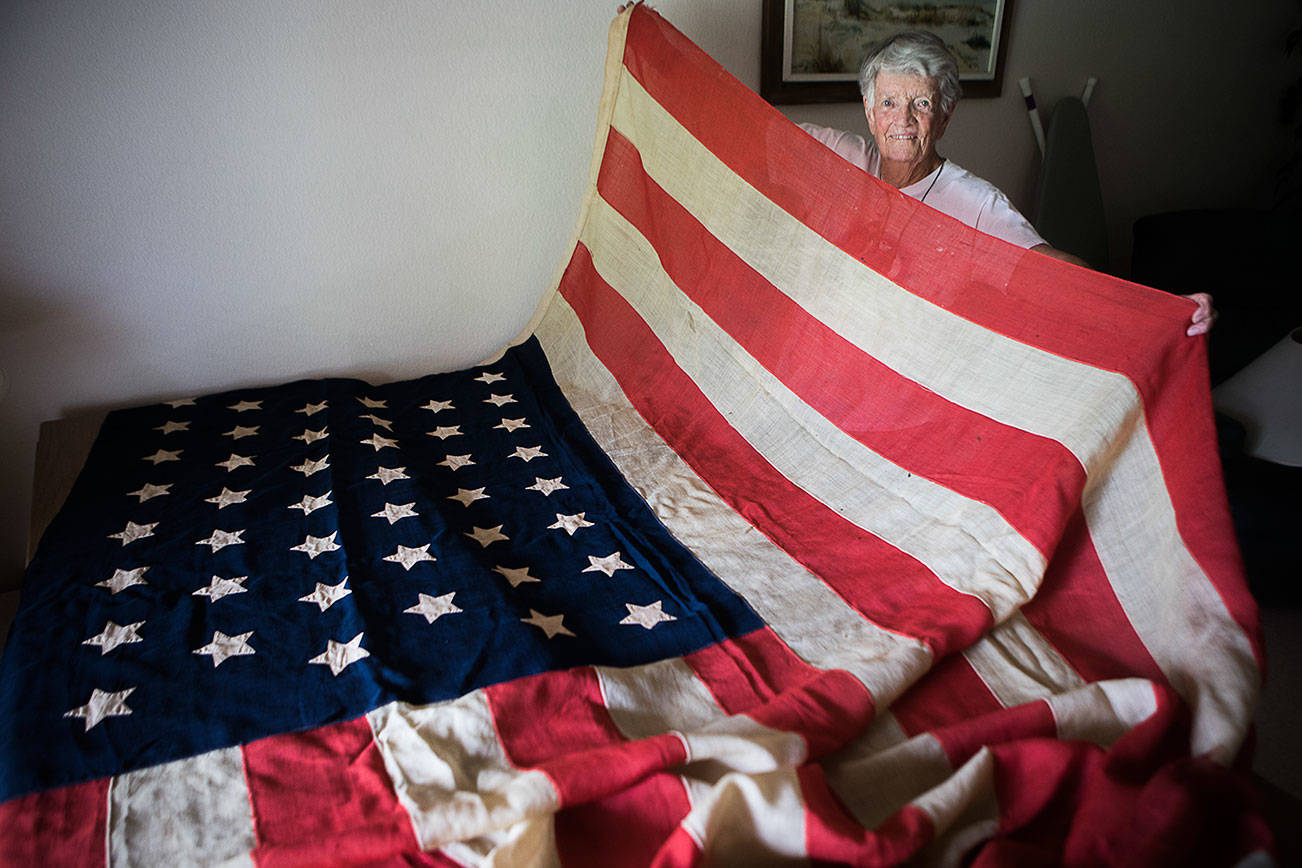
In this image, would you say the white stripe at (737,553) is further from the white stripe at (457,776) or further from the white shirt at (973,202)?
the white shirt at (973,202)

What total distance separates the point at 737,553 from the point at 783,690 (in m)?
0.35

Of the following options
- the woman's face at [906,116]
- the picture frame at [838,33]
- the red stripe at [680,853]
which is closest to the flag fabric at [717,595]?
the red stripe at [680,853]

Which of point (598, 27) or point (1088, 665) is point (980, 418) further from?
point (598, 27)

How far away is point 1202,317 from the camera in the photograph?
114cm

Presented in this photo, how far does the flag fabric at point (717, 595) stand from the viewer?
911 millimetres

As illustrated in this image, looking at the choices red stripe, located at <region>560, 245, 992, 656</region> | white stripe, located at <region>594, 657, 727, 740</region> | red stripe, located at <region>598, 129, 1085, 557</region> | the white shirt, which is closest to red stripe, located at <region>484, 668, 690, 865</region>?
white stripe, located at <region>594, 657, 727, 740</region>

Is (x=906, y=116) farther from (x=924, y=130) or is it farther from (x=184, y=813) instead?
(x=184, y=813)

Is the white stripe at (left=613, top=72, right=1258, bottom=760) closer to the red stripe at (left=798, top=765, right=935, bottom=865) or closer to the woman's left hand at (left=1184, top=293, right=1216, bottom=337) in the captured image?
the woman's left hand at (left=1184, top=293, right=1216, bottom=337)

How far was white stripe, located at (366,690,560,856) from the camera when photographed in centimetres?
90

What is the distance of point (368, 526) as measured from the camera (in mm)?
1597

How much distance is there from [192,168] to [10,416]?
30.8 inches

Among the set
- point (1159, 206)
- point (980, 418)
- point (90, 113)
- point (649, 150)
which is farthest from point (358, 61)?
point (1159, 206)

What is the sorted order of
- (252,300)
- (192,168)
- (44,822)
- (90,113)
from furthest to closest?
(252,300)
(192,168)
(90,113)
(44,822)

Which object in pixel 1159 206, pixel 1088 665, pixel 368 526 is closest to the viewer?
pixel 1088 665
